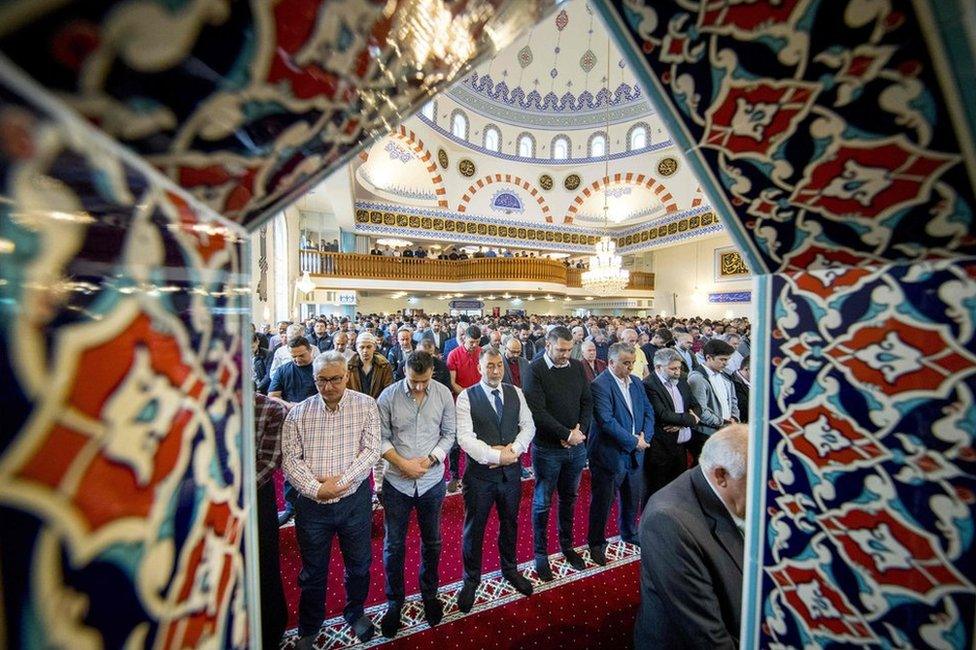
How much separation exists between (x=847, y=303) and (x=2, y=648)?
106cm

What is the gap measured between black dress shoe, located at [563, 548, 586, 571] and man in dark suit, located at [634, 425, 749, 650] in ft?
4.32

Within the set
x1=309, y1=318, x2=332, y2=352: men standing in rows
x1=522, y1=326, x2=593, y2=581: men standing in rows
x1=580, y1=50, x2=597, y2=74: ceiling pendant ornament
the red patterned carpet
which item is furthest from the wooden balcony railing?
x1=522, y1=326, x2=593, y2=581: men standing in rows

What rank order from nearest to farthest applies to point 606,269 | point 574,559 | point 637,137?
point 574,559 < point 606,269 < point 637,137

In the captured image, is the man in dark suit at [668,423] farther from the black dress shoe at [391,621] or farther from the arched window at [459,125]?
the arched window at [459,125]

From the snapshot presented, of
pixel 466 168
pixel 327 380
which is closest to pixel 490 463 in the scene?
pixel 327 380

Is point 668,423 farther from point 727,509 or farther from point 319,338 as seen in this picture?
point 319,338

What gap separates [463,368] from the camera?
391cm

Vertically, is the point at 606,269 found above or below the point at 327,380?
above

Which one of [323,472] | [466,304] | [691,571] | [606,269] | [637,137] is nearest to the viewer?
[691,571]

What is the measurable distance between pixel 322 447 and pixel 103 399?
5.39ft

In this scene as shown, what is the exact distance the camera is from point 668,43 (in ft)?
2.03

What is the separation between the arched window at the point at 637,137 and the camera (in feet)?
48.5

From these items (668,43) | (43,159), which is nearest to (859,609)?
(668,43)

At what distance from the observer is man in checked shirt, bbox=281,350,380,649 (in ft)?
6.04
